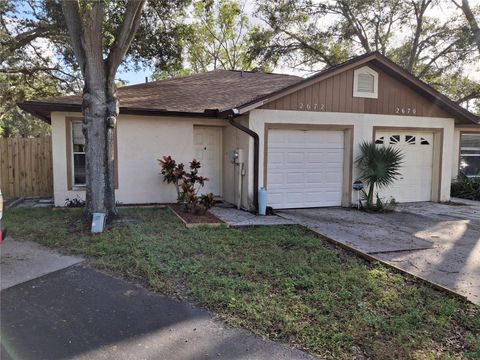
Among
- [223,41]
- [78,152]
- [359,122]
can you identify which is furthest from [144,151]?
[223,41]

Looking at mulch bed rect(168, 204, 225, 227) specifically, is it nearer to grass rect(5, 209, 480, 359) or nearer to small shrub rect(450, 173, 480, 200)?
grass rect(5, 209, 480, 359)

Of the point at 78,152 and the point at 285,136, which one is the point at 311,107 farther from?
the point at 78,152

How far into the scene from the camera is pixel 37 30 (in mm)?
14070

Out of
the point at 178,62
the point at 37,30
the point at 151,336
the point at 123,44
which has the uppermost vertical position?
the point at 37,30

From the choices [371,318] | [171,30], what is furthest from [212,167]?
[371,318]

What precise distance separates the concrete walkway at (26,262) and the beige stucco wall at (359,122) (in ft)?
16.3

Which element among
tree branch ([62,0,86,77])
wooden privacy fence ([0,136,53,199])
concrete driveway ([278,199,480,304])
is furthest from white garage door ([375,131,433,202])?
wooden privacy fence ([0,136,53,199])

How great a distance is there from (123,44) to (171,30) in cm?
673

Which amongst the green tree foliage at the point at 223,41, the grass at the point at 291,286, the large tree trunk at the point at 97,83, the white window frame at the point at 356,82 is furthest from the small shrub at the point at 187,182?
the green tree foliage at the point at 223,41

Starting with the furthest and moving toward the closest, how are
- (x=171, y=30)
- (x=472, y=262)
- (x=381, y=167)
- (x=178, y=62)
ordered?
(x=178, y=62) → (x=171, y=30) → (x=381, y=167) → (x=472, y=262)

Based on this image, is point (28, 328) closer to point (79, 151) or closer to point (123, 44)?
point (123, 44)

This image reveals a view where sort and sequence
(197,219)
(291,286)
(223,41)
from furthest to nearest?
(223,41), (197,219), (291,286)

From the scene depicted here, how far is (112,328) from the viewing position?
3367 mm

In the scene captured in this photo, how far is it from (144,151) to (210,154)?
6.33 feet
